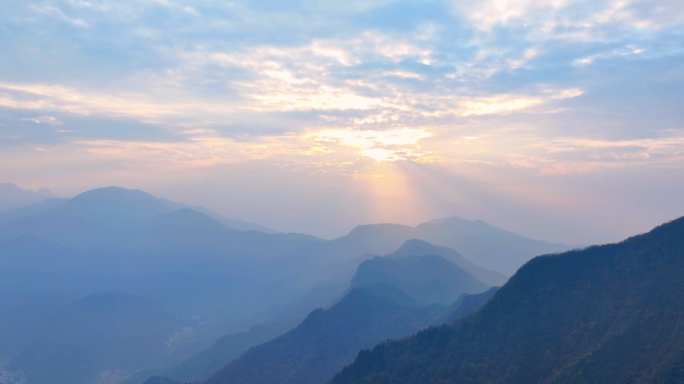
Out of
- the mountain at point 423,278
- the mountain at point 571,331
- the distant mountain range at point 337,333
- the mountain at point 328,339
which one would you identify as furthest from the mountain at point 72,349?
the mountain at point 571,331

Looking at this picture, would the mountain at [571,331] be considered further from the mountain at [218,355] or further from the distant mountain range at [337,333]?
the mountain at [218,355]

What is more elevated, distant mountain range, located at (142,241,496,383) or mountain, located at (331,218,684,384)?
mountain, located at (331,218,684,384)

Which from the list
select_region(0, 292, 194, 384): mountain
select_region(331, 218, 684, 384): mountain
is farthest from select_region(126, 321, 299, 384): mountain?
select_region(331, 218, 684, 384): mountain

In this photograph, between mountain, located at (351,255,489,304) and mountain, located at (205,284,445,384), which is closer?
mountain, located at (205,284,445,384)

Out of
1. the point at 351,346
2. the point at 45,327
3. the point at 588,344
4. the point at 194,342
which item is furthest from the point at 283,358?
the point at 45,327

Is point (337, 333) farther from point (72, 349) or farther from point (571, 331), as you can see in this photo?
point (72, 349)

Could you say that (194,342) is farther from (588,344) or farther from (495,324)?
(588,344)

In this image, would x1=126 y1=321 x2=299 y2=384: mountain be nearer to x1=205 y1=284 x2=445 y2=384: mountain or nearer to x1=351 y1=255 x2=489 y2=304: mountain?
x1=205 y1=284 x2=445 y2=384: mountain

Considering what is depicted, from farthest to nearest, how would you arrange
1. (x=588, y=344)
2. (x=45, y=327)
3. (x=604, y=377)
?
(x=45, y=327), (x=588, y=344), (x=604, y=377)
